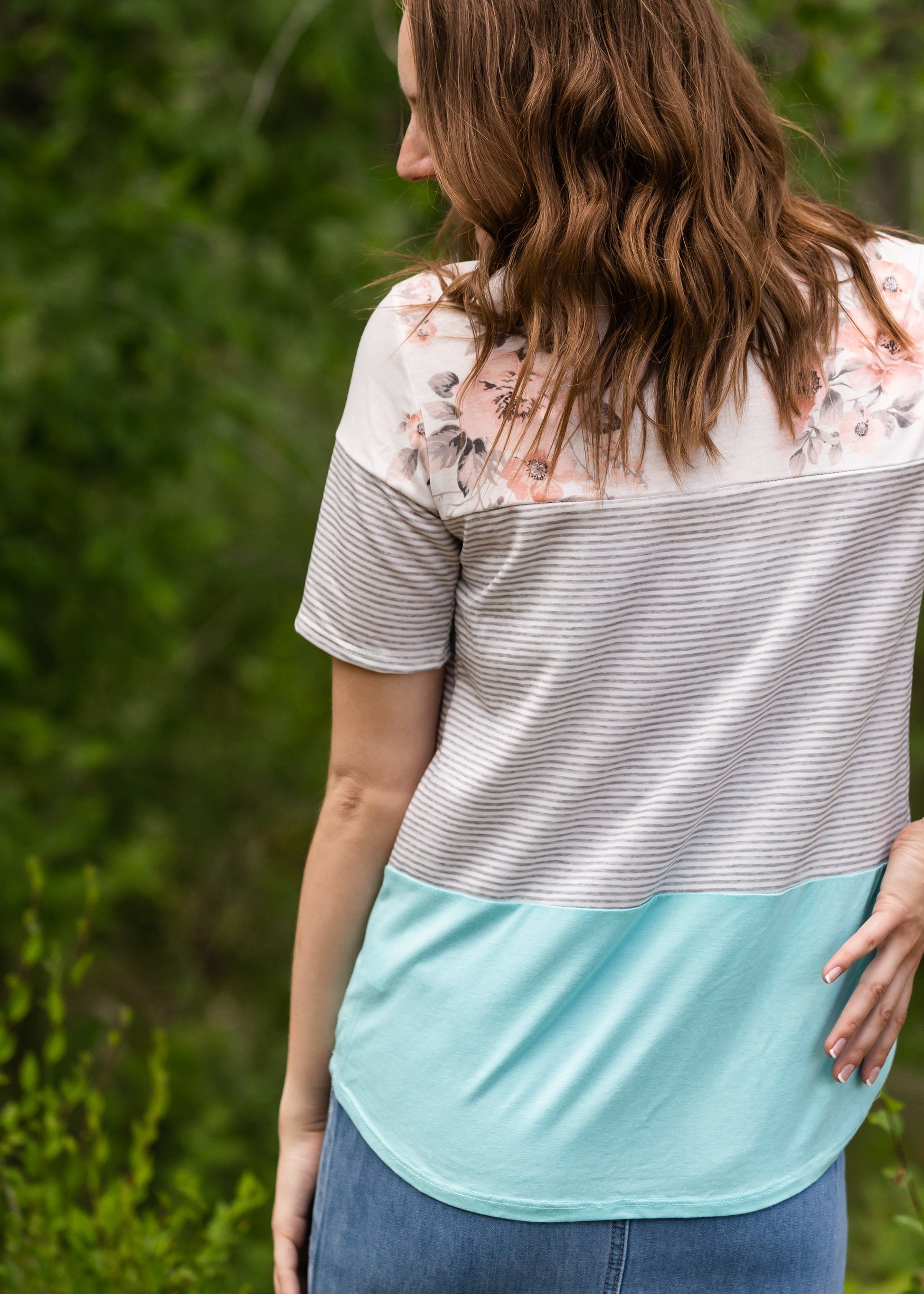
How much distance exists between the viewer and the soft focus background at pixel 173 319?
2.57 metres

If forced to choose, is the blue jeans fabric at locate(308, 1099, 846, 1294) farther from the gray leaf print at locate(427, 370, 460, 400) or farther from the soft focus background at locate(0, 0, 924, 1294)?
the soft focus background at locate(0, 0, 924, 1294)

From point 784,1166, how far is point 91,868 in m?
1.02

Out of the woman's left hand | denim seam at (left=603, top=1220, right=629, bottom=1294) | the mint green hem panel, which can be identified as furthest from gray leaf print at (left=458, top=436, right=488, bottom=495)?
denim seam at (left=603, top=1220, right=629, bottom=1294)

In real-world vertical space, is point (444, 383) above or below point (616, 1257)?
above

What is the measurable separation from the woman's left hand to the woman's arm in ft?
1.31

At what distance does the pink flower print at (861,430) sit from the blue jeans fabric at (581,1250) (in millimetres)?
621

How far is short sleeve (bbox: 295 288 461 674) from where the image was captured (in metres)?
0.92

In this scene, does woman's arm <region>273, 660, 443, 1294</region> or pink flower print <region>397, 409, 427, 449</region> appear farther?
woman's arm <region>273, 660, 443, 1294</region>

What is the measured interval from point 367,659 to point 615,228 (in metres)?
0.40

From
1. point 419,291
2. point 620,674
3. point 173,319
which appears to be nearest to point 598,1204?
point 620,674

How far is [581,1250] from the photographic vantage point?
95cm

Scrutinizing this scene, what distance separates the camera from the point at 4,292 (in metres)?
2.52

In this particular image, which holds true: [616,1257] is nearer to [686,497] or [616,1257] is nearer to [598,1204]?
[598,1204]

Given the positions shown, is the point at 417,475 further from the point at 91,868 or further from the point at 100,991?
the point at 100,991
